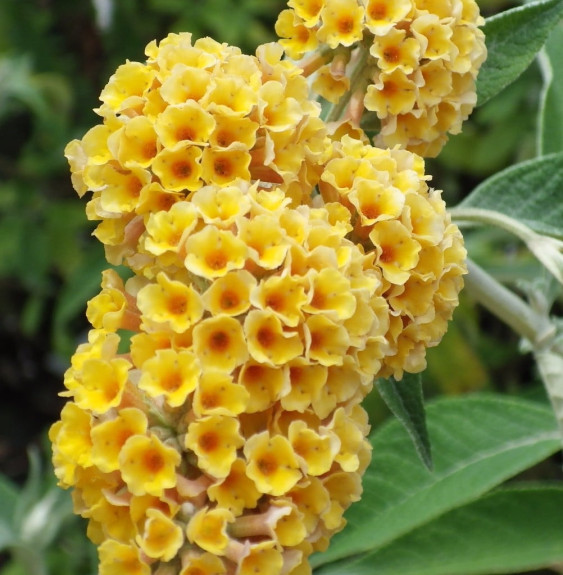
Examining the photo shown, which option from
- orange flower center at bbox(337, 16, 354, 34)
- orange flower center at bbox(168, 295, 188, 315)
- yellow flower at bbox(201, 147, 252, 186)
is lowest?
orange flower center at bbox(168, 295, 188, 315)

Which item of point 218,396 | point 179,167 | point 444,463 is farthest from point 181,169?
point 444,463

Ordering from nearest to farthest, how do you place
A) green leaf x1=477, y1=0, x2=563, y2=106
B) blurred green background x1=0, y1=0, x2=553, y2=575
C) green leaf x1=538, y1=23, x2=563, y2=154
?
green leaf x1=477, y1=0, x2=563, y2=106 < green leaf x1=538, y1=23, x2=563, y2=154 < blurred green background x1=0, y1=0, x2=553, y2=575

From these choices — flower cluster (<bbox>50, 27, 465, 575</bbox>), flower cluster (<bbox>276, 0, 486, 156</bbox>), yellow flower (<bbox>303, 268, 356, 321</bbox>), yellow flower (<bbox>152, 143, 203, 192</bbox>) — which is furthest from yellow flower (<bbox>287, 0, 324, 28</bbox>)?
yellow flower (<bbox>303, 268, 356, 321</bbox>)

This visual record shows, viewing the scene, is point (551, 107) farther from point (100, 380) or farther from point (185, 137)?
point (100, 380)

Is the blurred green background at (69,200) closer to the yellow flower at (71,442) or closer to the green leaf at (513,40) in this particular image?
the green leaf at (513,40)

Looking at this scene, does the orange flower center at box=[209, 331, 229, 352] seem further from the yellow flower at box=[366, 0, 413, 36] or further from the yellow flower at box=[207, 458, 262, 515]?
the yellow flower at box=[366, 0, 413, 36]

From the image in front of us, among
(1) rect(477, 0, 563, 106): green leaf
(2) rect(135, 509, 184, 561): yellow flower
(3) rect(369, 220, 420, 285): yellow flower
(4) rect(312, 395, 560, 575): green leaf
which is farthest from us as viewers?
(4) rect(312, 395, 560, 575): green leaf

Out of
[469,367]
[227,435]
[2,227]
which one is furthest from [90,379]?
[2,227]

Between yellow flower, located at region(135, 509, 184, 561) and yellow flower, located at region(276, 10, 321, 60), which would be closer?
yellow flower, located at region(135, 509, 184, 561)
